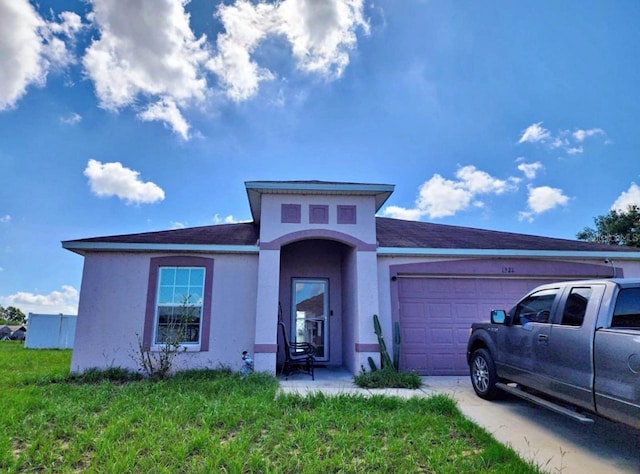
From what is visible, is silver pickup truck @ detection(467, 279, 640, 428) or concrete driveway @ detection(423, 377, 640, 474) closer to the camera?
silver pickup truck @ detection(467, 279, 640, 428)

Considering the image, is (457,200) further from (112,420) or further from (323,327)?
(112,420)

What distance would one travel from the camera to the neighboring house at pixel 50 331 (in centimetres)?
1716

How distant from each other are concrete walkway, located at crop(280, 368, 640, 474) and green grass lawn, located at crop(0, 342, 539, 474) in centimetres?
33

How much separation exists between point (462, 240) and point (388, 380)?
14.5 ft

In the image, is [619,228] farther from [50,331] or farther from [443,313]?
[50,331]

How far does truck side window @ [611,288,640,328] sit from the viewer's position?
11.9 ft

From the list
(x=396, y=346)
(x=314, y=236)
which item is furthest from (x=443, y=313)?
(x=314, y=236)

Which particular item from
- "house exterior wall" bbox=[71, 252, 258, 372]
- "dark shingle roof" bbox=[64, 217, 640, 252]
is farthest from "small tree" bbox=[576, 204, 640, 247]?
"house exterior wall" bbox=[71, 252, 258, 372]

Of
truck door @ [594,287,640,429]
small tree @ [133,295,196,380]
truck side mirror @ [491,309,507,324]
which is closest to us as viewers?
truck door @ [594,287,640,429]

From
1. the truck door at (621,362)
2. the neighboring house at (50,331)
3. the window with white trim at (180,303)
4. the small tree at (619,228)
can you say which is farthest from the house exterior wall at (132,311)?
the small tree at (619,228)

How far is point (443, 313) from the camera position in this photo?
8500mm

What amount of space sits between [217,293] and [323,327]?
3149 millimetres

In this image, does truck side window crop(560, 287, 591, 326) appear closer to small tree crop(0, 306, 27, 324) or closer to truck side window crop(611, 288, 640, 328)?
truck side window crop(611, 288, 640, 328)

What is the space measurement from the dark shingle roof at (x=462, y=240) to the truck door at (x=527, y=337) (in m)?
3.44
